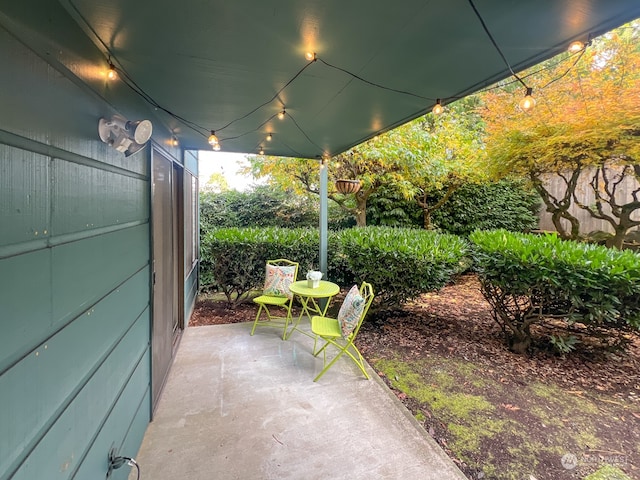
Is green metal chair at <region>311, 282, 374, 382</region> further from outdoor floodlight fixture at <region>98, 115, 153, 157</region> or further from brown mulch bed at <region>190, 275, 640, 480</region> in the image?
outdoor floodlight fixture at <region>98, 115, 153, 157</region>

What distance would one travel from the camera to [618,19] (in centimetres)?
127

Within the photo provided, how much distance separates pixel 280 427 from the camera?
80.6 inches

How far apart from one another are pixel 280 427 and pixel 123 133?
83.7 inches

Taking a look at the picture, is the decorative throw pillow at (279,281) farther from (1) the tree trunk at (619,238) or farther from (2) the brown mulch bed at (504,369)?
(1) the tree trunk at (619,238)

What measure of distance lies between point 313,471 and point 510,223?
771cm

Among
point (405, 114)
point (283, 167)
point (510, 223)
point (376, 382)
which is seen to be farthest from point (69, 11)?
point (510, 223)

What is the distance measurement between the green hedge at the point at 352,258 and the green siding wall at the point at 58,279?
2.78 meters

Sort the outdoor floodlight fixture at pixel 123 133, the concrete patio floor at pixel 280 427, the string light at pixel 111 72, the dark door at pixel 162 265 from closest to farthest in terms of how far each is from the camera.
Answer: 1. the outdoor floodlight fixture at pixel 123 133
2. the string light at pixel 111 72
3. the concrete patio floor at pixel 280 427
4. the dark door at pixel 162 265

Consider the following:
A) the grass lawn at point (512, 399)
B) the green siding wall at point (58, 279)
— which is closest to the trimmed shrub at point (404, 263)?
the grass lawn at point (512, 399)

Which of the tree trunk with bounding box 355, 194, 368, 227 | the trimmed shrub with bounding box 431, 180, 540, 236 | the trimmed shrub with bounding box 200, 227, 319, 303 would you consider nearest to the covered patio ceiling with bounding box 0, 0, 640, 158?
the trimmed shrub with bounding box 200, 227, 319, 303

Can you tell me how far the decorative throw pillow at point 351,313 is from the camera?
2623mm

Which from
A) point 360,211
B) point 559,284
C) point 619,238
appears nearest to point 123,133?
point 559,284

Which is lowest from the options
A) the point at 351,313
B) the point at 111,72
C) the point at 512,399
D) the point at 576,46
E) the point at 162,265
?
the point at 512,399

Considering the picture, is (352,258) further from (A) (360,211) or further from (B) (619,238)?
(B) (619,238)
